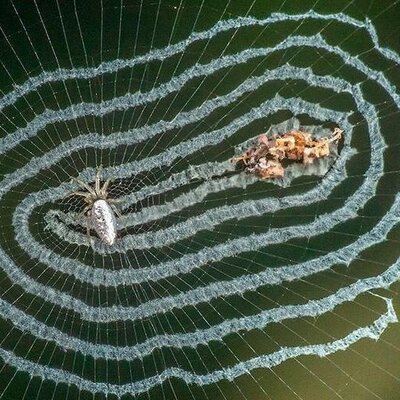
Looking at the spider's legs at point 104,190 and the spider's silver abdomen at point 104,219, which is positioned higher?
the spider's legs at point 104,190

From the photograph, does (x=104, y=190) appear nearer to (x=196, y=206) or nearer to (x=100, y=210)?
(x=100, y=210)

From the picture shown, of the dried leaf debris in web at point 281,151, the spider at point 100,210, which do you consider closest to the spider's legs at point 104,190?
the spider at point 100,210

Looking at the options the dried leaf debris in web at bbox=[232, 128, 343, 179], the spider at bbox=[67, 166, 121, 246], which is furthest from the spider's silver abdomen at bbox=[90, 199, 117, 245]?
the dried leaf debris in web at bbox=[232, 128, 343, 179]

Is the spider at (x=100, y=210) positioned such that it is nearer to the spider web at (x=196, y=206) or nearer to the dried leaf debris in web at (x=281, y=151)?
the spider web at (x=196, y=206)

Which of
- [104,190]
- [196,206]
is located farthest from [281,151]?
[104,190]

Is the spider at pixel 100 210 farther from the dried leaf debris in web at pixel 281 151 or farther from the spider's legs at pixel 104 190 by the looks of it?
the dried leaf debris in web at pixel 281 151

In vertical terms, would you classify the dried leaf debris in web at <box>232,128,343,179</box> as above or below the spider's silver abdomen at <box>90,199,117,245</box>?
above

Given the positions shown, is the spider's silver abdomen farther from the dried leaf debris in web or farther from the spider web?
the dried leaf debris in web
